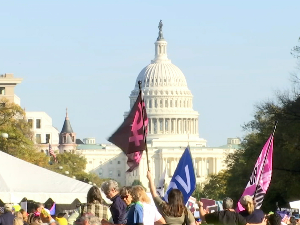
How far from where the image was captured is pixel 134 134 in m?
18.9

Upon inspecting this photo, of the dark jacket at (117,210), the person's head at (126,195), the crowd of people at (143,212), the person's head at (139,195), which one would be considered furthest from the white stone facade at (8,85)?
the person's head at (139,195)

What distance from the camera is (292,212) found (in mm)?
28828

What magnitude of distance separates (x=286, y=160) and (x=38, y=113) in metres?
130

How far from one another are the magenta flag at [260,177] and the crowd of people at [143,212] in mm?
3175

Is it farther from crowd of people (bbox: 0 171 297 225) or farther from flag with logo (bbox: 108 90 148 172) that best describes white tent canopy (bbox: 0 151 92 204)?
crowd of people (bbox: 0 171 297 225)

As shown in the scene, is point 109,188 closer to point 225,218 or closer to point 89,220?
point 225,218

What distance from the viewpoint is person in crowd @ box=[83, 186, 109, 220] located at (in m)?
17.1

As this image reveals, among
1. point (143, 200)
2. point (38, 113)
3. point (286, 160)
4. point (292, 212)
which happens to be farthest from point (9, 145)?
point (38, 113)

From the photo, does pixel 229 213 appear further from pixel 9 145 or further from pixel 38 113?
pixel 38 113

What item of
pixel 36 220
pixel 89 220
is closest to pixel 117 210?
pixel 36 220

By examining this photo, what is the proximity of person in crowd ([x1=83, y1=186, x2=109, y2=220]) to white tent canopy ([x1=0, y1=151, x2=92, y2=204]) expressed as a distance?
28.6ft

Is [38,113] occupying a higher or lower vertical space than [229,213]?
higher

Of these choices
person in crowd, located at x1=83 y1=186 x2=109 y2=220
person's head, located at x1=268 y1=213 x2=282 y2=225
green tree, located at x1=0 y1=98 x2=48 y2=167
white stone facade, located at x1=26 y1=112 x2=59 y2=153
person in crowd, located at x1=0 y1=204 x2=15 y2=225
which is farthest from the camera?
white stone facade, located at x1=26 y1=112 x2=59 y2=153

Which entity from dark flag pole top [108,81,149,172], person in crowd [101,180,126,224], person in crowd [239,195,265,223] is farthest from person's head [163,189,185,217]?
dark flag pole top [108,81,149,172]
